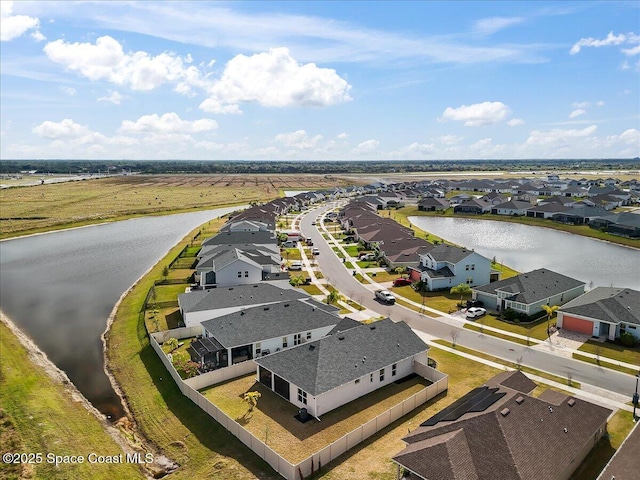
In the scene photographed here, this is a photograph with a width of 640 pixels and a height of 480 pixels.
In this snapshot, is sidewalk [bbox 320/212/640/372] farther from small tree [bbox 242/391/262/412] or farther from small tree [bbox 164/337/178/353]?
small tree [bbox 164/337/178/353]

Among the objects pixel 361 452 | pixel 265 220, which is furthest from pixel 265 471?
pixel 265 220

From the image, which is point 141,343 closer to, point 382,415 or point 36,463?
point 36,463

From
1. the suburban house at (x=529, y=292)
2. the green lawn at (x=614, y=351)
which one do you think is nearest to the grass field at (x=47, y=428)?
the green lawn at (x=614, y=351)

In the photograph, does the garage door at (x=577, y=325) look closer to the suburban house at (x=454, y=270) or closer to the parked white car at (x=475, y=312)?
the parked white car at (x=475, y=312)

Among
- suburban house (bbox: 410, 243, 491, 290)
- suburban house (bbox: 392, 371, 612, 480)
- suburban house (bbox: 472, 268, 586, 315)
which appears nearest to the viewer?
suburban house (bbox: 392, 371, 612, 480)

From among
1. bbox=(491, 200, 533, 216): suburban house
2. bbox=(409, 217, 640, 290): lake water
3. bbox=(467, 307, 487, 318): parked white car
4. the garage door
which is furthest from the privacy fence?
bbox=(491, 200, 533, 216): suburban house
